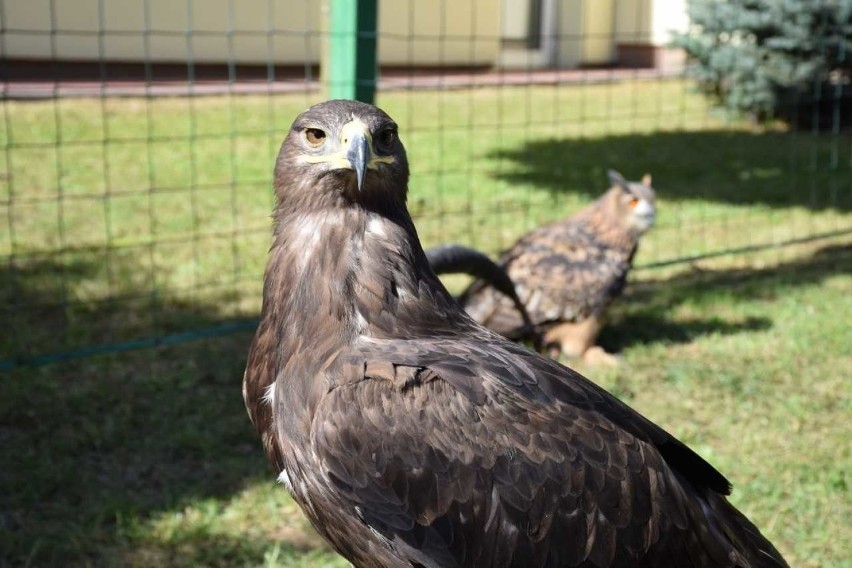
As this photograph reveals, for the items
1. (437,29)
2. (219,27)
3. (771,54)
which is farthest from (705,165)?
(219,27)

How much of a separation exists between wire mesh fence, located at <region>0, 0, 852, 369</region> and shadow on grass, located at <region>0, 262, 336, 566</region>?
0.06 meters

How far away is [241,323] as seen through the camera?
5.80 metres

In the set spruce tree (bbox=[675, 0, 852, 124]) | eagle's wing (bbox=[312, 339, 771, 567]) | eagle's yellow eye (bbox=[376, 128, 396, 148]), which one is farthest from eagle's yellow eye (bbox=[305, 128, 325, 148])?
spruce tree (bbox=[675, 0, 852, 124])

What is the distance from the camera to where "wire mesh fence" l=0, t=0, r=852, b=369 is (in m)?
6.26

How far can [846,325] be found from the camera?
6.12 metres

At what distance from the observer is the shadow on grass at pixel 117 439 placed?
12.4ft

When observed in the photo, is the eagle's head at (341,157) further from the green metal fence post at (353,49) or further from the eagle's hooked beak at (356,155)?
the green metal fence post at (353,49)

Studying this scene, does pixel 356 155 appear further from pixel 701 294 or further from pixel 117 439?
pixel 701 294

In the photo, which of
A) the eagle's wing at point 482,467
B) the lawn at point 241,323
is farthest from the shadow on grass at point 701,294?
the eagle's wing at point 482,467

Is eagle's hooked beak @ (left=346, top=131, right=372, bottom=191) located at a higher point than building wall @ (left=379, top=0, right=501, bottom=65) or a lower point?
lower

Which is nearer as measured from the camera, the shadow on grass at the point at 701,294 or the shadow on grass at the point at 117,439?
the shadow on grass at the point at 117,439

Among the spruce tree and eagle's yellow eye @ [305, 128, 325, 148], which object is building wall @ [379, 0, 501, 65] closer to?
the spruce tree

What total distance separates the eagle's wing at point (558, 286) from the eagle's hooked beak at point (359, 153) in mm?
2939

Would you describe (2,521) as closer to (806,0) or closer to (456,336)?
(456,336)
